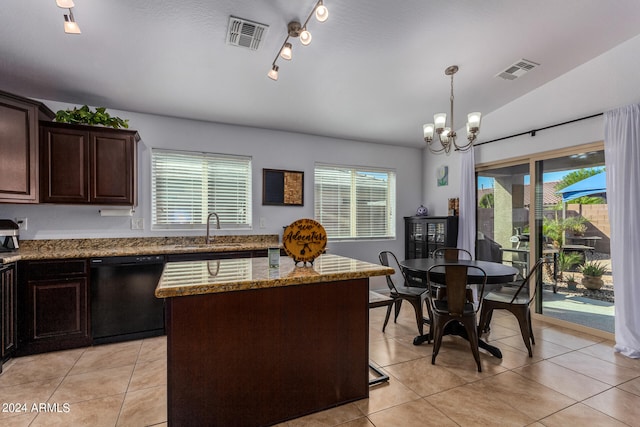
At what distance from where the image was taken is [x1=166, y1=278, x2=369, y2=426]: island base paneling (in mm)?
1651

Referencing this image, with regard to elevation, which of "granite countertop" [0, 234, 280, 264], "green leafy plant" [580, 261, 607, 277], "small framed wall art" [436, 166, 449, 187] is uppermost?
"small framed wall art" [436, 166, 449, 187]

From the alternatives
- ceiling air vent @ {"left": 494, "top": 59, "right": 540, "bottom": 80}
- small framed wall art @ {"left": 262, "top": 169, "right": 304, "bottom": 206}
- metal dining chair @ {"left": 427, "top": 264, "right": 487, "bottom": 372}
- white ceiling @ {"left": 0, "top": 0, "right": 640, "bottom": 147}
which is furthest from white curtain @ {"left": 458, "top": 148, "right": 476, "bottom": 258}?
small framed wall art @ {"left": 262, "top": 169, "right": 304, "bottom": 206}

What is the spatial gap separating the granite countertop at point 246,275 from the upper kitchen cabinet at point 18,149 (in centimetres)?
190

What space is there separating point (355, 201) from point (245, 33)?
124 inches

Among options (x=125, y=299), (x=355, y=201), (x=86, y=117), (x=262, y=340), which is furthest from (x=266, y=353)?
(x=355, y=201)

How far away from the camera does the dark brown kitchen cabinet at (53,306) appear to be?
114 inches

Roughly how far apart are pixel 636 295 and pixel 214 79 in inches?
184

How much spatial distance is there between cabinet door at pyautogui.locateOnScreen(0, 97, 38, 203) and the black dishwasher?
2.86ft

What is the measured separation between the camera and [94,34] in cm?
250

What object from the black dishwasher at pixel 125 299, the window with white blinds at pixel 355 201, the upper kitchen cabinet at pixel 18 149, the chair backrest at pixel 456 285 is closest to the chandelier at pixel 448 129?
the chair backrest at pixel 456 285

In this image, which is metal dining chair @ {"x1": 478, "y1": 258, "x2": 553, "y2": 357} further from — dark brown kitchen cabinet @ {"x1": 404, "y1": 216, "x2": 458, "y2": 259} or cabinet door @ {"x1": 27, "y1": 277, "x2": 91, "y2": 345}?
cabinet door @ {"x1": 27, "y1": 277, "x2": 91, "y2": 345}

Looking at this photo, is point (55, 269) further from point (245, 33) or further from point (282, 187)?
point (245, 33)

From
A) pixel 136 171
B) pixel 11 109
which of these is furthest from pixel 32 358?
pixel 11 109

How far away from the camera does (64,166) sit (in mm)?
3166
